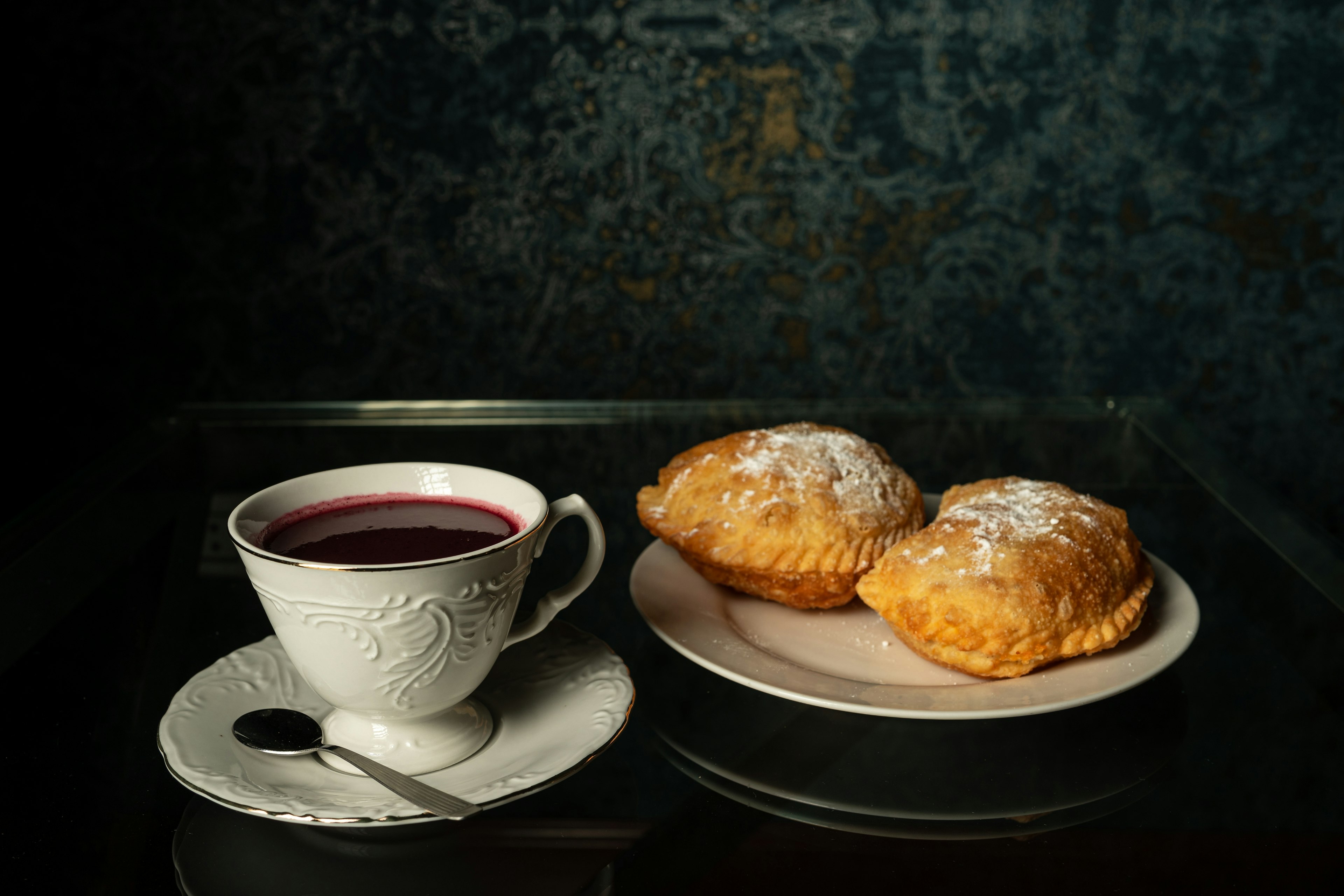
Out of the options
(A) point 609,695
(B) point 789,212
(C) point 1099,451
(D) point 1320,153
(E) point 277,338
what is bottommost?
(E) point 277,338

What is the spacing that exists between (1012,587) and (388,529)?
17.1 inches

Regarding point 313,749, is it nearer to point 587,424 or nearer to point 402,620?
point 402,620

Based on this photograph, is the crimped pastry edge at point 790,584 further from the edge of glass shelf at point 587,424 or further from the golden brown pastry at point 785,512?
the edge of glass shelf at point 587,424

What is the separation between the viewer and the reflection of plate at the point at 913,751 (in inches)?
24.2

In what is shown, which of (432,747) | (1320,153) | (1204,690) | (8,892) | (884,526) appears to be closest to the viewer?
(8,892)

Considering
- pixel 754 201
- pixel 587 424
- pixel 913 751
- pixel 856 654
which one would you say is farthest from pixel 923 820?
pixel 754 201

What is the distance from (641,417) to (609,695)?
1.98 feet

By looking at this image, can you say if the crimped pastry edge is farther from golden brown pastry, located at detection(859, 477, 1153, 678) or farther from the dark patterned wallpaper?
the dark patterned wallpaper

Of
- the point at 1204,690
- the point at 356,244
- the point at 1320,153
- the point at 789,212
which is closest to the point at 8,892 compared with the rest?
the point at 1204,690

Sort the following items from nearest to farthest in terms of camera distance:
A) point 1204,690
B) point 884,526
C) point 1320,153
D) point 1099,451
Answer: point 1204,690 < point 884,526 < point 1099,451 < point 1320,153

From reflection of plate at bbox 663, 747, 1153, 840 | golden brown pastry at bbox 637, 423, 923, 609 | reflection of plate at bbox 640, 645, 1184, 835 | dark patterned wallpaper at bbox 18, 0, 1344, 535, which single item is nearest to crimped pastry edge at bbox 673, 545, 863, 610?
golden brown pastry at bbox 637, 423, 923, 609

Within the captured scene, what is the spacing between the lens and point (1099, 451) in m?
1.17

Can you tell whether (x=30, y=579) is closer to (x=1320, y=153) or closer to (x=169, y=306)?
(x=169, y=306)

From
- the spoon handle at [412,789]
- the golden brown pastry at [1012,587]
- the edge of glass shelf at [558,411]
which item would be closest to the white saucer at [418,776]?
the spoon handle at [412,789]
